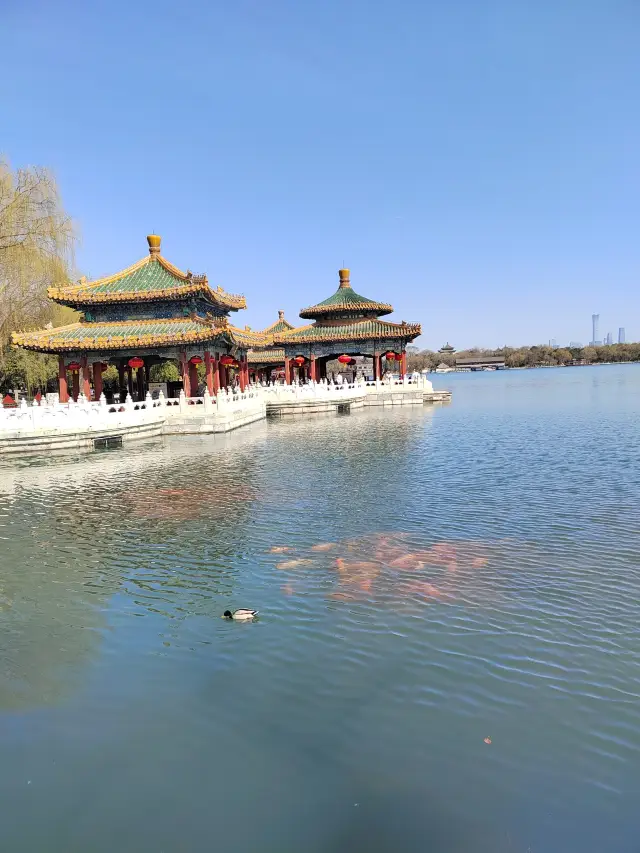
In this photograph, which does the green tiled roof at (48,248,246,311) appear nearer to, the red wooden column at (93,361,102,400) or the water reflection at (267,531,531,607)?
the red wooden column at (93,361,102,400)

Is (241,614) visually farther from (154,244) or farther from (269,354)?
(269,354)

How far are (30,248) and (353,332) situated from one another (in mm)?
21586

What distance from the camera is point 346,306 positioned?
44.9 metres

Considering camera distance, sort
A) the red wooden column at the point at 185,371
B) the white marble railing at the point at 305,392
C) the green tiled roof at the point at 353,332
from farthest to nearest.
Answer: the green tiled roof at the point at 353,332, the white marble railing at the point at 305,392, the red wooden column at the point at 185,371

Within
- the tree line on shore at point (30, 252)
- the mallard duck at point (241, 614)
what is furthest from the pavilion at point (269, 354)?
the mallard duck at point (241, 614)

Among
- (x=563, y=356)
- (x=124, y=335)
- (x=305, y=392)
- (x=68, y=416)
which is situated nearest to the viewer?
(x=68, y=416)

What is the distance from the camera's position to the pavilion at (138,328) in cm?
2752

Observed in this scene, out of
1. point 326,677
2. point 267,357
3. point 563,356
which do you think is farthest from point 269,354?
point 563,356

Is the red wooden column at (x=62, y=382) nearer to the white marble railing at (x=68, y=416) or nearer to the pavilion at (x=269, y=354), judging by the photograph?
the white marble railing at (x=68, y=416)

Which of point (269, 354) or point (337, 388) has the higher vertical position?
point (269, 354)

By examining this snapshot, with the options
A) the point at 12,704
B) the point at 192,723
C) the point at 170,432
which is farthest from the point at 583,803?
the point at 170,432

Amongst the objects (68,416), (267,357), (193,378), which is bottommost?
(68,416)

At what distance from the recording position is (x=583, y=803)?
13.9 feet

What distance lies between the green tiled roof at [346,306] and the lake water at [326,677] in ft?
109
